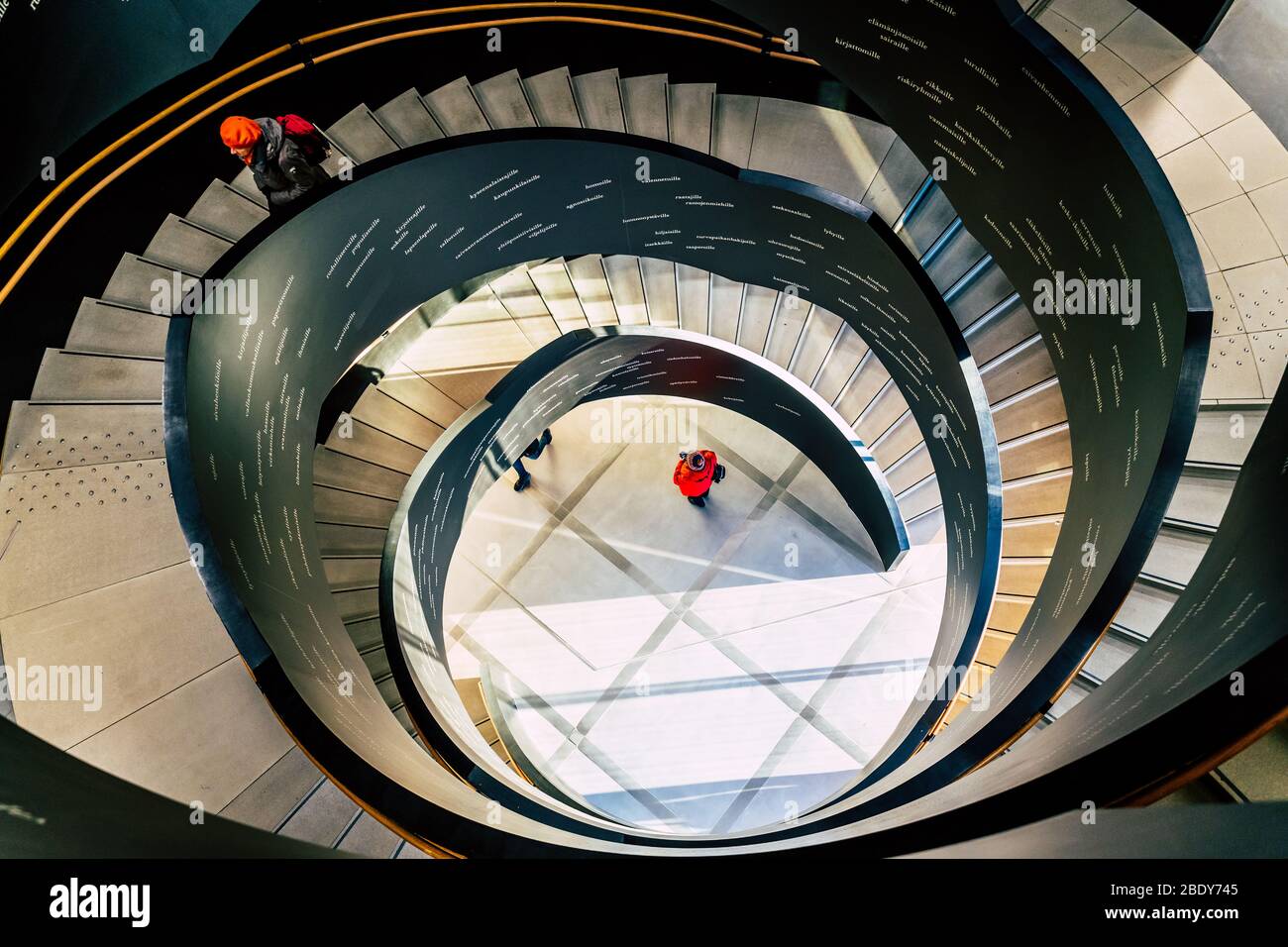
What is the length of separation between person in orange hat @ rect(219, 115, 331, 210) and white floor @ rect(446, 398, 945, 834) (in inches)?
284

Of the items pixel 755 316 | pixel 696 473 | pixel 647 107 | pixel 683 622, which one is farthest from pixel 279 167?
pixel 683 622

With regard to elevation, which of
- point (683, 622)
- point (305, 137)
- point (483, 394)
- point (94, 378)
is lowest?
point (683, 622)

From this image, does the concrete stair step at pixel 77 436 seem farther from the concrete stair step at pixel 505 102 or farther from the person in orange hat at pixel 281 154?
the concrete stair step at pixel 505 102

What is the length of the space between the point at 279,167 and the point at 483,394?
3.88 metres

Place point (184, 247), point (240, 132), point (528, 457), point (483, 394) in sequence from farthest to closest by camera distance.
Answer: point (528, 457) < point (483, 394) < point (184, 247) < point (240, 132)

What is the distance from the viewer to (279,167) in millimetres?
5734

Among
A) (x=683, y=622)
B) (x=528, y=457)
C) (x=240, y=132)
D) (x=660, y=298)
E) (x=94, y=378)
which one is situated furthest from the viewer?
(x=528, y=457)

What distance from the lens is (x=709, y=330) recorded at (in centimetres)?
1008

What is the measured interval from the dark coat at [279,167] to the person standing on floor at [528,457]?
21.6ft

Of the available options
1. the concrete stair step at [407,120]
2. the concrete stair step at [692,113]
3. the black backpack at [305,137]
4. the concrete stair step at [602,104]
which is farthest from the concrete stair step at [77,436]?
the concrete stair step at [692,113]

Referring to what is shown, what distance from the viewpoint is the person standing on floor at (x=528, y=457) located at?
12352mm

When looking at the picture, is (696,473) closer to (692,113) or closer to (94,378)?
(692,113)

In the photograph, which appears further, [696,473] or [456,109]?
[696,473]
